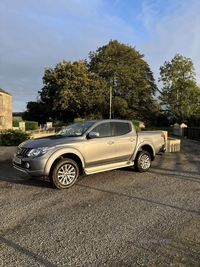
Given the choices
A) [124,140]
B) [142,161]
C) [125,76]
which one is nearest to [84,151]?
[124,140]

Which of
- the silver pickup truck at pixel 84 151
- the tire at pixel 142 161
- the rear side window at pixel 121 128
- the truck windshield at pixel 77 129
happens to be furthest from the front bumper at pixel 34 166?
the tire at pixel 142 161

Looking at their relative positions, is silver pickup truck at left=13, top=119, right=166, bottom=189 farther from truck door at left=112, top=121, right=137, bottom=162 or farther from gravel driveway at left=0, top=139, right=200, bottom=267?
gravel driveway at left=0, top=139, right=200, bottom=267

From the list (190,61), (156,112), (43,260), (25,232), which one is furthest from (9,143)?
(190,61)

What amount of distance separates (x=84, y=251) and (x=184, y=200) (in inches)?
105

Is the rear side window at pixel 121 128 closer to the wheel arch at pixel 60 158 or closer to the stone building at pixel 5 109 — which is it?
the wheel arch at pixel 60 158

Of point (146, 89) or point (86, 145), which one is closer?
point (86, 145)

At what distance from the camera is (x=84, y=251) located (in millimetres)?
2895

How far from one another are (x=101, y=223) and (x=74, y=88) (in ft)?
115

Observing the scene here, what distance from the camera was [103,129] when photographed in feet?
21.5

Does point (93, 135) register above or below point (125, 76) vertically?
below

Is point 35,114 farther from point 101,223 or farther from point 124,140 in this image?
point 101,223

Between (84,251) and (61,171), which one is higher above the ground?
(61,171)

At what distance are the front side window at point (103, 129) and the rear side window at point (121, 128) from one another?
0.25 metres

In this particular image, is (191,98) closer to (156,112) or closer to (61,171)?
(156,112)
